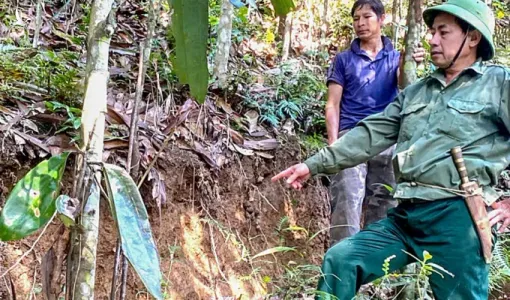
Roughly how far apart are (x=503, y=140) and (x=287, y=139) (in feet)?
7.21

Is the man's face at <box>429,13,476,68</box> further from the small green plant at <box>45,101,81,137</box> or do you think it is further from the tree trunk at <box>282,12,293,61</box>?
the tree trunk at <box>282,12,293,61</box>

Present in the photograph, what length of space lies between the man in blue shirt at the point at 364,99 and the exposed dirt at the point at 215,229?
2.47ft

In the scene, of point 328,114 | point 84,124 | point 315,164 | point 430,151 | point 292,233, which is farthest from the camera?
point 292,233

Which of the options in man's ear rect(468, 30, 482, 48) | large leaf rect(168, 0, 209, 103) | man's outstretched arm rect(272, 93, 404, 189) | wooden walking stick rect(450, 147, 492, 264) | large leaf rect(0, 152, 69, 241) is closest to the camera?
large leaf rect(168, 0, 209, 103)

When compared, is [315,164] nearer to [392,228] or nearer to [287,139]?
[392,228]

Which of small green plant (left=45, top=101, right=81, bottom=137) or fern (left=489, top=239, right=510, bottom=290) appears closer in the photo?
small green plant (left=45, top=101, right=81, bottom=137)

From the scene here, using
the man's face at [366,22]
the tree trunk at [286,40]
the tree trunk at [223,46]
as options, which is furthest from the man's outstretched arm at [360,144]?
the tree trunk at [286,40]

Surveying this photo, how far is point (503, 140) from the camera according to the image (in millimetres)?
2465

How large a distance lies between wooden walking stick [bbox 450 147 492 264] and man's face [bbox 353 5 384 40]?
59.7 inches

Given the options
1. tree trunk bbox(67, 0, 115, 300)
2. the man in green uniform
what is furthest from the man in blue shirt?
tree trunk bbox(67, 0, 115, 300)

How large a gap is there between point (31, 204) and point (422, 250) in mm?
1789

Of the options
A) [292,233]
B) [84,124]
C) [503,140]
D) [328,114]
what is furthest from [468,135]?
[292,233]

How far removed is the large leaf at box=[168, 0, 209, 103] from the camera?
999mm

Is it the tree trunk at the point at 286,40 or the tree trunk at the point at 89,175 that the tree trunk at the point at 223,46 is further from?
the tree trunk at the point at 89,175
